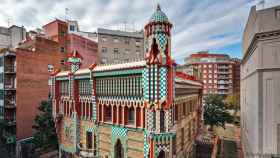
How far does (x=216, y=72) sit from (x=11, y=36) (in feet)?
195

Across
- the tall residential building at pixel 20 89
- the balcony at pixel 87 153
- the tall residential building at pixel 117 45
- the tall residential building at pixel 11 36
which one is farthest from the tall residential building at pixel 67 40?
the balcony at pixel 87 153

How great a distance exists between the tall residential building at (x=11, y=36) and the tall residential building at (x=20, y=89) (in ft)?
28.0

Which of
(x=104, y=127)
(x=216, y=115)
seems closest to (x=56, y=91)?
(x=104, y=127)

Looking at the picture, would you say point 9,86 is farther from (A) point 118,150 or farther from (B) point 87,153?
(A) point 118,150

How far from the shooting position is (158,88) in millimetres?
8594

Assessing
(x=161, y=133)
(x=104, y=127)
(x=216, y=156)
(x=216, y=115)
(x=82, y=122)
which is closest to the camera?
(x=161, y=133)

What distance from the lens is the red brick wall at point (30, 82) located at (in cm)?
2039

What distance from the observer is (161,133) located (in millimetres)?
8508

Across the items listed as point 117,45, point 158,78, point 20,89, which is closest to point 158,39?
point 158,78

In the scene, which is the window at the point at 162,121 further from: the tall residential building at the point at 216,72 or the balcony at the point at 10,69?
the tall residential building at the point at 216,72

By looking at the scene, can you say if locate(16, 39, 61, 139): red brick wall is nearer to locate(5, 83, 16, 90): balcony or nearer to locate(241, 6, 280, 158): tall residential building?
locate(5, 83, 16, 90): balcony

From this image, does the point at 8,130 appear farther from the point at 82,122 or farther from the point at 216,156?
the point at 216,156

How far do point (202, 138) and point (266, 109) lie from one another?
11146mm

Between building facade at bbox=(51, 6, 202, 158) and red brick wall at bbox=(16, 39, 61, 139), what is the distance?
7901 mm
